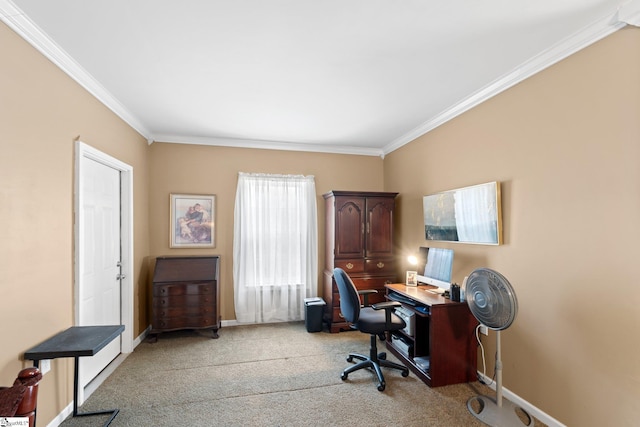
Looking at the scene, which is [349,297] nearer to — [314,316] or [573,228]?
[314,316]

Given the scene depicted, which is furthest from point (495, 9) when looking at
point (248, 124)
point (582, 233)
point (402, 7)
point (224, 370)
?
point (224, 370)

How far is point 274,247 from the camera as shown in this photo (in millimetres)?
4504

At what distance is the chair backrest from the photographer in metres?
2.76

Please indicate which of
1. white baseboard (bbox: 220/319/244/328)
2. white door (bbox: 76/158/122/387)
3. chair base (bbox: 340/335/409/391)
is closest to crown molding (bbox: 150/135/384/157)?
white door (bbox: 76/158/122/387)

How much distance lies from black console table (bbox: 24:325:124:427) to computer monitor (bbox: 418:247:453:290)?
9.32 feet

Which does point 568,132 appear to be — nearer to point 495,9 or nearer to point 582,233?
point 582,233

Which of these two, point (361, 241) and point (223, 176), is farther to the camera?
point (223, 176)

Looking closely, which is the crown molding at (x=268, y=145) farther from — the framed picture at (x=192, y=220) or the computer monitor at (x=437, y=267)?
the computer monitor at (x=437, y=267)

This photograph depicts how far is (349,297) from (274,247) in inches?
77.5

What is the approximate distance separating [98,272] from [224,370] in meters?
1.58

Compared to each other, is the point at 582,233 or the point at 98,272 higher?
the point at 582,233

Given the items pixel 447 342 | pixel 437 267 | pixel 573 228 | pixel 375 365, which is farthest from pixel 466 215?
pixel 375 365

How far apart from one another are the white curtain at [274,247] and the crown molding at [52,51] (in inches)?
74.7

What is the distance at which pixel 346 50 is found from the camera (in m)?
2.15
